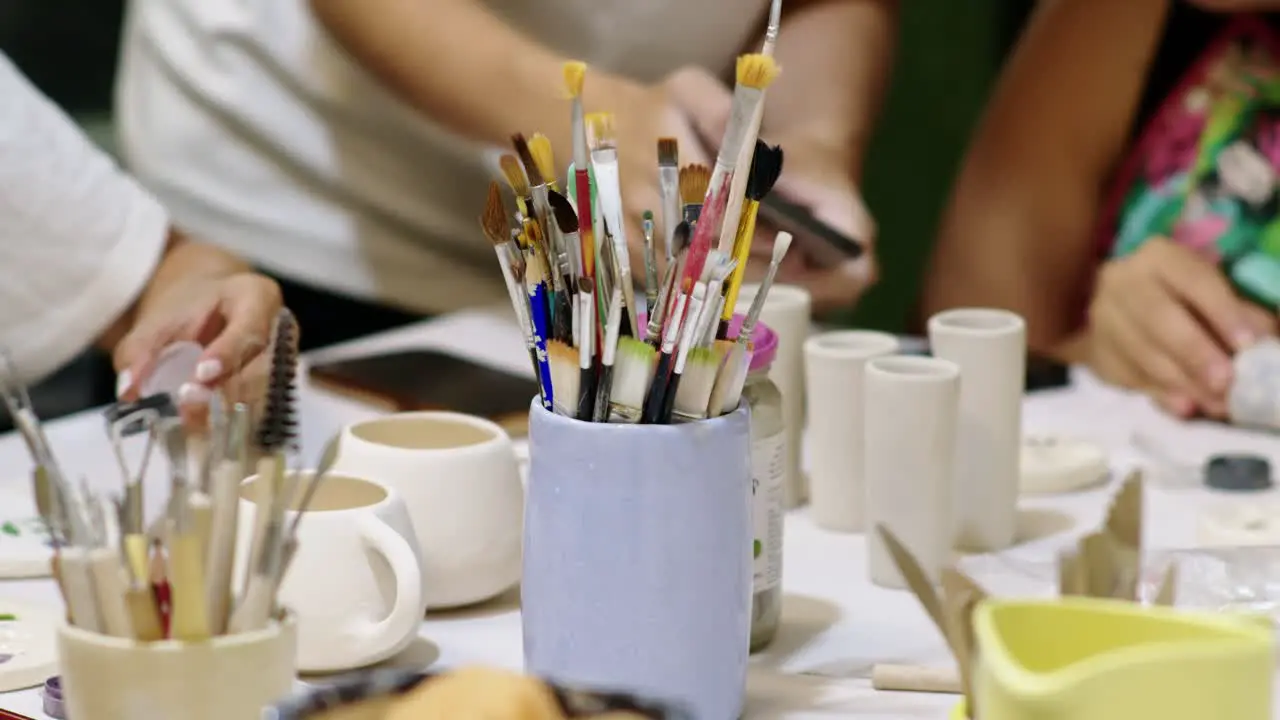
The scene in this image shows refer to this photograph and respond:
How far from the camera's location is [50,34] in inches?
67.2

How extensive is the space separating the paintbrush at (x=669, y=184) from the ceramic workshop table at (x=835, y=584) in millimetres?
202

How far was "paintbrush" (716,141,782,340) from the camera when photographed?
582 millimetres

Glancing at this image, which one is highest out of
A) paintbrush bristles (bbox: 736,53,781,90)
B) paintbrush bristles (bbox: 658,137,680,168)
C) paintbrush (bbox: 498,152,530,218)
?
paintbrush bristles (bbox: 736,53,781,90)

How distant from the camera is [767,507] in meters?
0.68

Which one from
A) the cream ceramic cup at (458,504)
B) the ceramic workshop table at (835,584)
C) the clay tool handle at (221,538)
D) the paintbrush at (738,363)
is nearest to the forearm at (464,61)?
the ceramic workshop table at (835,584)

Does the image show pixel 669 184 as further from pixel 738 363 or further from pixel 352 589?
pixel 352 589

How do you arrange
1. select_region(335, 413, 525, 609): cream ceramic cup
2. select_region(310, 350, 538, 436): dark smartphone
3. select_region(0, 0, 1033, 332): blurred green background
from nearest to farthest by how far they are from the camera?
select_region(335, 413, 525, 609): cream ceramic cup < select_region(310, 350, 538, 436): dark smartphone < select_region(0, 0, 1033, 332): blurred green background

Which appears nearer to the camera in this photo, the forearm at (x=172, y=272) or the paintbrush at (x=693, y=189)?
the paintbrush at (x=693, y=189)

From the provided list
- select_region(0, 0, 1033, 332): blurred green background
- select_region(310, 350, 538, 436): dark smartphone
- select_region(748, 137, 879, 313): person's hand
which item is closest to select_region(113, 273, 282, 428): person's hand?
select_region(310, 350, 538, 436): dark smartphone

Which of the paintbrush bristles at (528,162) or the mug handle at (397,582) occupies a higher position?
the paintbrush bristles at (528,162)

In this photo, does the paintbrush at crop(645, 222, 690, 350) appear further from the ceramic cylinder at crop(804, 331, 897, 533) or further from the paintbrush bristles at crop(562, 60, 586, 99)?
the ceramic cylinder at crop(804, 331, 897, 533)

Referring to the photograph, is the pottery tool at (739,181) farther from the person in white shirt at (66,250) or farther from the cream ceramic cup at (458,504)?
the person in white shirt at (66,250)

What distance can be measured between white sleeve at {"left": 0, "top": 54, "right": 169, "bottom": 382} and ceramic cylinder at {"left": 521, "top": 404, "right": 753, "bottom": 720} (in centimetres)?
59

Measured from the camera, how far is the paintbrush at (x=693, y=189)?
0.60 metres
